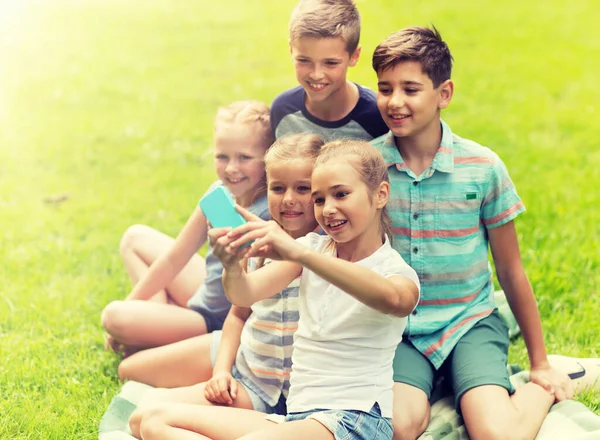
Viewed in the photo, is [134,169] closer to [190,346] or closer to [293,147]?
[190,346]

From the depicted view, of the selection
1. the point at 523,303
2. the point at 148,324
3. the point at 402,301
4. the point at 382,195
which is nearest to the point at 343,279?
the point at 402,301

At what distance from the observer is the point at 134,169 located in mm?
6633

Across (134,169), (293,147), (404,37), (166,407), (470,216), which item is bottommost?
(134,169)

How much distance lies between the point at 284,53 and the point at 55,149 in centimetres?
350

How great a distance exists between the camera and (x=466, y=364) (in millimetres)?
3115

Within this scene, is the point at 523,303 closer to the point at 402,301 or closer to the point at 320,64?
the point at 402,301

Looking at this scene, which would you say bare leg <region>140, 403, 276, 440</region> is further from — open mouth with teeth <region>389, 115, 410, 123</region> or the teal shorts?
open mouth with teeth <region>389, 115, 410, 123</region>

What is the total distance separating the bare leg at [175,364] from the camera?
Answer: 3.46m

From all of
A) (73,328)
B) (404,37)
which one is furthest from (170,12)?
(404,37)

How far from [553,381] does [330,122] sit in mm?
1376

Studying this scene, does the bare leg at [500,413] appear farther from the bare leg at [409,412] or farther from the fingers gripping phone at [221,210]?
the fingers gripping phone at [221,210]

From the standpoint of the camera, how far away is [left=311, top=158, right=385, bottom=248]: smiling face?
2.67 metres

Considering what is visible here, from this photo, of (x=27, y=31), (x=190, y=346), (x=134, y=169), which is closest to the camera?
(x=190, y=346)

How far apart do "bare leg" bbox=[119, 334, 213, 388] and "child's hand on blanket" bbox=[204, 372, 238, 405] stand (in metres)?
0.31
